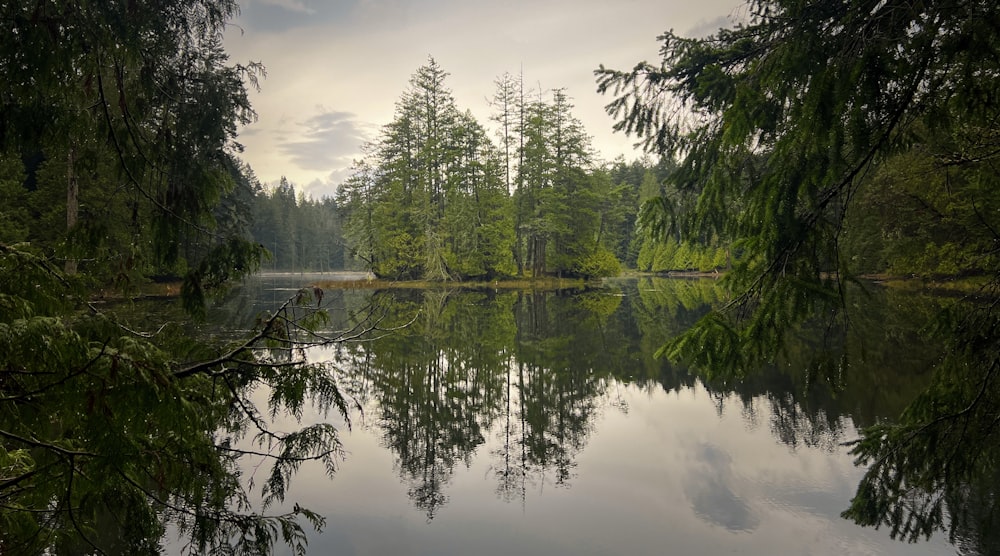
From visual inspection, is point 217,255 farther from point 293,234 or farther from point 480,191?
point 293,234

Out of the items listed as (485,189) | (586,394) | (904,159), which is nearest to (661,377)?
(586,394)

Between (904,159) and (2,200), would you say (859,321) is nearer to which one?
(904,159)

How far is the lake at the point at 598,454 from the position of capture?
4770 mm

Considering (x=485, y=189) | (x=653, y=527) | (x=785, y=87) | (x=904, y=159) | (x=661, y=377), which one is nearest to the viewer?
(x=785, y=87)

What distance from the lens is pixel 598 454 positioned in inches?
271

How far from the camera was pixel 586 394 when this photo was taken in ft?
31.1

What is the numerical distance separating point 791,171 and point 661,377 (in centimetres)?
844

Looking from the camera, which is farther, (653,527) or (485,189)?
(485,189)

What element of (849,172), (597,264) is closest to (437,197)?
(597,264)

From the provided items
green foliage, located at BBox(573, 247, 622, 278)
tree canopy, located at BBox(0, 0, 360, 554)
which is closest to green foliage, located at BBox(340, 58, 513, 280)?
green foliage, located at BBox(573, 247, 622, 278)

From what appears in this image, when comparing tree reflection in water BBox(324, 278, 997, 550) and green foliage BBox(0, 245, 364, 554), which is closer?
green foliage BBox(0, 245, 364, 554)

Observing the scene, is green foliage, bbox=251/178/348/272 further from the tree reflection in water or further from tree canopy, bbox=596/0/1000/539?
tree canopy, bbox=596/0/1000/539

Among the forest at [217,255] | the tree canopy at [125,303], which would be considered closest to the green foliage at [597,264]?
the forest at [217,255]

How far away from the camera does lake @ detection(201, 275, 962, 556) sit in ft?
15.6
